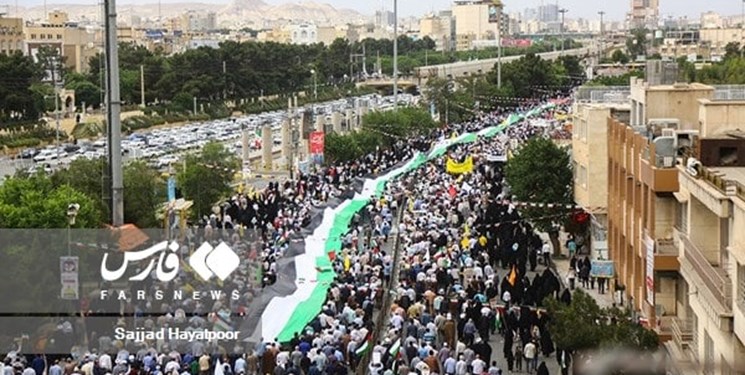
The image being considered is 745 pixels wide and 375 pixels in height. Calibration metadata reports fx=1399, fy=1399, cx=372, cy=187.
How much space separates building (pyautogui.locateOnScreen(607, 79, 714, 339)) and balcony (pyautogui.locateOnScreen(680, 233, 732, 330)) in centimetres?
147

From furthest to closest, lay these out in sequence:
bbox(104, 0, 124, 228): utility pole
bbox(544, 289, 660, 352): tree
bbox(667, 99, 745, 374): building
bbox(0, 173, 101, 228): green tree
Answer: bbox(0, 173, 101, 228): green tree → bbox(104, 0, 124, 228): utility pole → bbox(544, 289, 660, 352): tree → bbox(667, 99, 745, 374): building

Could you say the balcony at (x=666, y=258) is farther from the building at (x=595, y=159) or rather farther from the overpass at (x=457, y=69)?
the overpass at (x=457, y=69)

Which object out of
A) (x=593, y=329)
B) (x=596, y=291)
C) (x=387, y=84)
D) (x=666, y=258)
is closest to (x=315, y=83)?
(x=387, y=84)

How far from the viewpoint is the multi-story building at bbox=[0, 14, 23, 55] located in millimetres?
88438

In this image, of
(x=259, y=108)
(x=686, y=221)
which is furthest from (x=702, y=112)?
(x=259, y=108)

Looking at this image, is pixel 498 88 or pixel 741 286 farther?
pixel 498 88

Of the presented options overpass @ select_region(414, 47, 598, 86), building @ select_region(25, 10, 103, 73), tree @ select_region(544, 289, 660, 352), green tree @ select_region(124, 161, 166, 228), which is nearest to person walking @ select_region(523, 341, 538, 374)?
tree @ select_region(544, 289, 660, 352)

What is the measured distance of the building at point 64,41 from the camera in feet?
345

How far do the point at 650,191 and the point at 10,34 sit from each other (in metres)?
77.8

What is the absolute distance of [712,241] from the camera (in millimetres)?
15008

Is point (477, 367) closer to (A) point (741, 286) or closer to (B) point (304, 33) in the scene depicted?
(A) point (741, 286)

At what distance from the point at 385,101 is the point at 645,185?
240ft

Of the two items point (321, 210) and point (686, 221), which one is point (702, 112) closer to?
point (686, 221)

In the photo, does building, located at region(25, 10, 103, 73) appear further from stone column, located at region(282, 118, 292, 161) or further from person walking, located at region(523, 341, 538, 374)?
person walking, located at region(523, 341, 538, 374)
